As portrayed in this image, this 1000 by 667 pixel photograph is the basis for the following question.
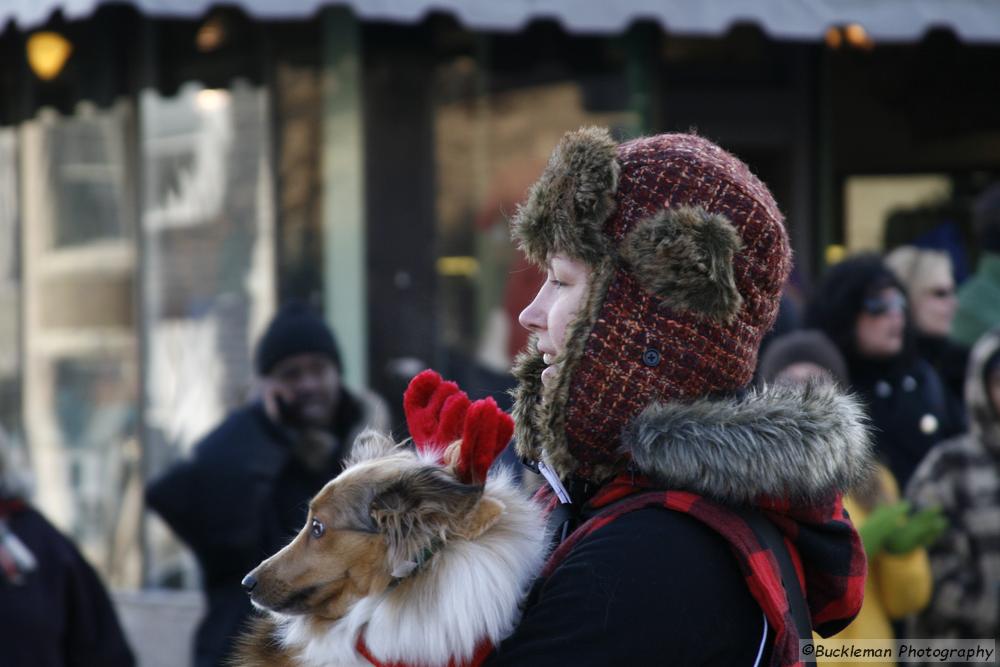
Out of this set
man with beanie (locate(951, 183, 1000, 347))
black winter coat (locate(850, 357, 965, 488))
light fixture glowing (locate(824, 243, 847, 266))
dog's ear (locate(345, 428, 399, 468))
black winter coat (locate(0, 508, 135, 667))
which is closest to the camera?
dog's ear (locate(345, 428, 399, 468))

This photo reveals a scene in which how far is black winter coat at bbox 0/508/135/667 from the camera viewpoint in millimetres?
4609

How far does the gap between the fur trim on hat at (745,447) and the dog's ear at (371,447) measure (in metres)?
0.45

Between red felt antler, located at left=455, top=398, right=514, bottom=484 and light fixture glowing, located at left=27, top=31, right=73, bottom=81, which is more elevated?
light fixture glowing, located at left=27, top=31, right=73, bottom=81

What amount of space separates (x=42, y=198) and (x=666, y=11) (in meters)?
4.41

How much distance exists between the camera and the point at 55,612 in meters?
4.73

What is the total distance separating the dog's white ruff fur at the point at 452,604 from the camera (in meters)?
1.97

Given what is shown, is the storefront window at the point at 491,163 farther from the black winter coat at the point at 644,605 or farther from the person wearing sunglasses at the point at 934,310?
the black winter coat at the point at 644,605

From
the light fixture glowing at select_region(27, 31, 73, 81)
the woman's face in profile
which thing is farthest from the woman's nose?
the light fixture glowing at select_region(27, 31, 73, 81)

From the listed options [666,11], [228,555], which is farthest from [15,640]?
[666,11]

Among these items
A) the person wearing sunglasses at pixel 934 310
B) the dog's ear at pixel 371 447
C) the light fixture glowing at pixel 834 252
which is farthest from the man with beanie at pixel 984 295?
the dog's ear at pixel 371 447

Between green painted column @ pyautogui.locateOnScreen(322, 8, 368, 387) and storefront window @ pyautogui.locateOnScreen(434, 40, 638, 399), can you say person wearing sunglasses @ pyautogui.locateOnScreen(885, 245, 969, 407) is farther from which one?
green painted column @ pyautogui.locateOnScreen(322, 8, 368, 387)

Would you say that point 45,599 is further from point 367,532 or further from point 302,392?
→ point 367,532

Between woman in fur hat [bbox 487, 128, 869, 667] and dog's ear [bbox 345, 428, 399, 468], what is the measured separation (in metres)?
0.28

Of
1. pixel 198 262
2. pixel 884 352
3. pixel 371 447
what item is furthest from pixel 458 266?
pixel 371 447
